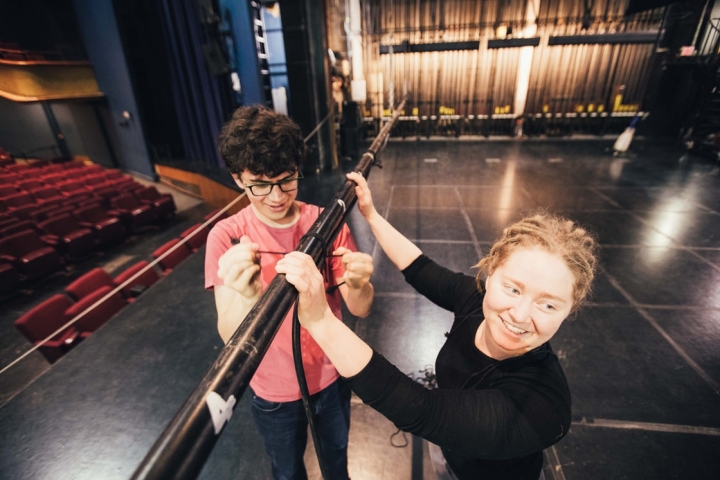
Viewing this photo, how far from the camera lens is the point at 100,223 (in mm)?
5305

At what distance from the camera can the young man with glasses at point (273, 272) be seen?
39.5 inches

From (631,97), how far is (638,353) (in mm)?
11169

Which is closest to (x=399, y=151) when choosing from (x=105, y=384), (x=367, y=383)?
(x=105, y=384)

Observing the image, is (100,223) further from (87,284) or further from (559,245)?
(559,245)

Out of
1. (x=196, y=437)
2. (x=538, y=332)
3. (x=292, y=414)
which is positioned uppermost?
(x=196, y=437)

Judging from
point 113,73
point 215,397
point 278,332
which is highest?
point 113,73

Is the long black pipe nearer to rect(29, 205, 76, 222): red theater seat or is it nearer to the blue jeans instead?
the blue jeans

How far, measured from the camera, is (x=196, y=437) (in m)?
0.38

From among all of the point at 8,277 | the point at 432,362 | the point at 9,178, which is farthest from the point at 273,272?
the point at 9,178

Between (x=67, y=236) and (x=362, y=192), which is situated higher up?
(x=362, y=192)

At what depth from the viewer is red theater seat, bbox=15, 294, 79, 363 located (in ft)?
8.51

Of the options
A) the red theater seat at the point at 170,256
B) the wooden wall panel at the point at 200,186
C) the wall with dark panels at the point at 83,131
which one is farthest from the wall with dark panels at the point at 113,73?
the red theater seat at the point at 170,256

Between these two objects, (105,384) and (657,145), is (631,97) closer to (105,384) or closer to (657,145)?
(657,145)

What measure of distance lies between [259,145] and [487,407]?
976mm
